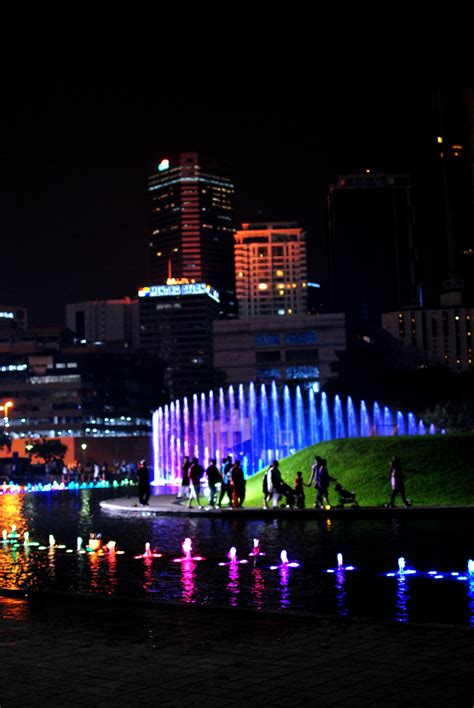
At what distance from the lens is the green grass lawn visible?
90.4 feet

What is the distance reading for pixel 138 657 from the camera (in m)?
8.16

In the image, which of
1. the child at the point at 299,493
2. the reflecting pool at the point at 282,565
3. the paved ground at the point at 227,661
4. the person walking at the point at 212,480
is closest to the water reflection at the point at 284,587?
the reflecting pool at the point at 282,565

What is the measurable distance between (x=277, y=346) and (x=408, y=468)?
137867 millimetres

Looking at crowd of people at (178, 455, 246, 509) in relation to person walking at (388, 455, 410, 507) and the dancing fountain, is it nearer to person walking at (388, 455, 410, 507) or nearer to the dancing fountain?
person walking at (388, 455, 410, 507)

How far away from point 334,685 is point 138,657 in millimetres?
2003

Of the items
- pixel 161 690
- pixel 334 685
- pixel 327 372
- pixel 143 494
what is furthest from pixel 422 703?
pixel 327 372

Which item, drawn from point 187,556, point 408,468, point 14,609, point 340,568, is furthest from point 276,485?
point 14,609

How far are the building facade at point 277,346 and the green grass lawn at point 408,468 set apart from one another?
434ft

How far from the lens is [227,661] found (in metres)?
7.91

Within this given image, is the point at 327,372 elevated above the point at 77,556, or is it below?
above

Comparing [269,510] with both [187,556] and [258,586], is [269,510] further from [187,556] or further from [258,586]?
[258,586]

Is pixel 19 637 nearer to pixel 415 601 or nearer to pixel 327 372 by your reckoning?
pixel 415 601

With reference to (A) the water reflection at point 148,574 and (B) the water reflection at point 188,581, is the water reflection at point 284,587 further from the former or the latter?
(A) the water reflection at point 148,574

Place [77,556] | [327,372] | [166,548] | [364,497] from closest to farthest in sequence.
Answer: [77,556] → [166,548] → [364,497] → [327,372]
